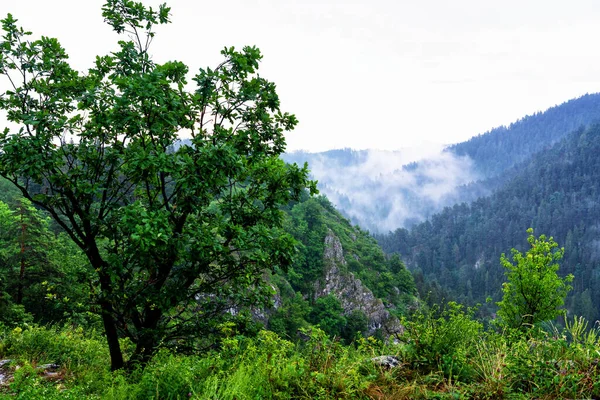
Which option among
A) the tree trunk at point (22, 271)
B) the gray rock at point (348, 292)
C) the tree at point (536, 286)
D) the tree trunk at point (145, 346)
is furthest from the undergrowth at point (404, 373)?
the gray rock at point (348, 292)

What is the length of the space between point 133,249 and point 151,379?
1.97m

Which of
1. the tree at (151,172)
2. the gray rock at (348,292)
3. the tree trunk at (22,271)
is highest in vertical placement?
the tree at (151,172)

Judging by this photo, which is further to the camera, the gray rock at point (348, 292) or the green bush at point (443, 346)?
the gray rock at point (348, 292)

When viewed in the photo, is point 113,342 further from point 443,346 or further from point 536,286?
point 536,286

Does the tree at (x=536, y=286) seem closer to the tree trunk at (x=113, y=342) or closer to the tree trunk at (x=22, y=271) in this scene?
the tree trunk at (x=113, y=342)

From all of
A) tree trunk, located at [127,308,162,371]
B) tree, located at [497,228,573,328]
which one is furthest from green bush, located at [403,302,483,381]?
tree, located at [497,228,573,328]

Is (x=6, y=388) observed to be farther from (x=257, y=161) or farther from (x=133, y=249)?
(x=257, y=161)

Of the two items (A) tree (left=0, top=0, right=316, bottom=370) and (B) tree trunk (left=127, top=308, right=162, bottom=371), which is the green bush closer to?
(A) tree (left=0, top=0, right=316, bottom=370)

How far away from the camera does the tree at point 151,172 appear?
607 cm

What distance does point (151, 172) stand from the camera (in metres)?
6.55

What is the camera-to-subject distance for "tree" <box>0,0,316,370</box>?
6.07m

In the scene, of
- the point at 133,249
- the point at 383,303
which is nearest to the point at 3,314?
the point at 133,249

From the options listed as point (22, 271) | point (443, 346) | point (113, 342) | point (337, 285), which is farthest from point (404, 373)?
point (337, 285)

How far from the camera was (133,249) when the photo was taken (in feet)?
19.4
